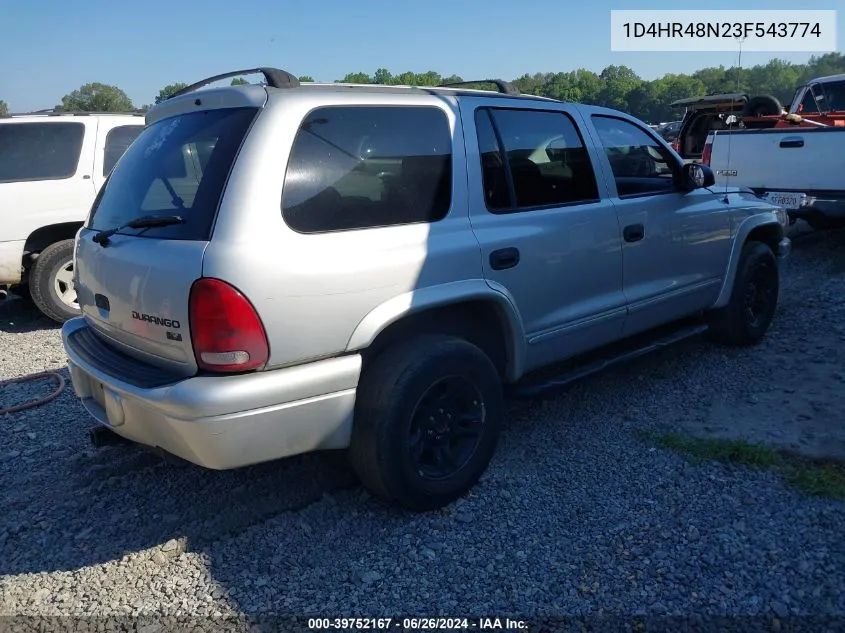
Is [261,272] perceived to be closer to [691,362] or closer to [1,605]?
[1,605]

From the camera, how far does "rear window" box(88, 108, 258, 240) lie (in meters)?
2.62

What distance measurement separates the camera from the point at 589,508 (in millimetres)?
3133

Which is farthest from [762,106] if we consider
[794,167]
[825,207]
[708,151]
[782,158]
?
[825,207]

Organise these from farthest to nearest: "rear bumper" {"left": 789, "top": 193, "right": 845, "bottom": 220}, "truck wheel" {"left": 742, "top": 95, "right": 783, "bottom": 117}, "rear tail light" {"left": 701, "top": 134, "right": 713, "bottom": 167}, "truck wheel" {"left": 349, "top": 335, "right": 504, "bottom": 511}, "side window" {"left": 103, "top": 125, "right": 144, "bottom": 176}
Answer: "truck wheel" {"left": 742, "top": 95, "right": 783, "bottom": 117}
"rear tail light" {"left": 701, "top": 134, "right": 713, "bottom": 167}
"rear bumper" {"left": 789, "top": 193, "right": 845, "bottom": 220}
"side window" {"left": 103, "top": 125, "right": 144, "bottom": 176}
"truck wheel" {"left": 349, "top": 335, "right": 504, "bottom": 511}

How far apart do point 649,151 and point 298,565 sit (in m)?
3.23

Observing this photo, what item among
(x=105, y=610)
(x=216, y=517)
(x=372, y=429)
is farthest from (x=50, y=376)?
(x=372, y=429)

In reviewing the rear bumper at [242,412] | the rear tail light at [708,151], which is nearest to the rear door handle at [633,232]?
the rear bumper at [242,412]

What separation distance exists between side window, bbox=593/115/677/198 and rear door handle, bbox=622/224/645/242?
0.64ft

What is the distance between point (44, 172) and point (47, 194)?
0.78ft

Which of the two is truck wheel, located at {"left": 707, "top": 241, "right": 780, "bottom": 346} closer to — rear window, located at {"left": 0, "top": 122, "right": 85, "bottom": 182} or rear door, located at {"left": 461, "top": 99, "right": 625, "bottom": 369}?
rear door, located at {"left": 461, "top": 99, "right": 625, "bottom": 369}

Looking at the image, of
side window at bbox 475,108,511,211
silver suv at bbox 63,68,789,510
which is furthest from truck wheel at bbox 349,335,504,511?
side window at bbox 475,108,511,211

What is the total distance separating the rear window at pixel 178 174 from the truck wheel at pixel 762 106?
9553 mm

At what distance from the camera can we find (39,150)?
638 centimetres

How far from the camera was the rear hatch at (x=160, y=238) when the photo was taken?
8.40 ft
